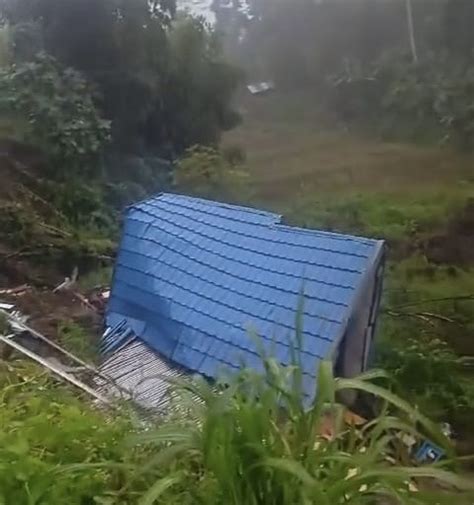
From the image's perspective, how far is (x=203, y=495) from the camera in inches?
36.2

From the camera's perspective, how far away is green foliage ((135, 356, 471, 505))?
0.87 metres

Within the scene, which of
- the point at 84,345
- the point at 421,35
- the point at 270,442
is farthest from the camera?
the point at 84,345

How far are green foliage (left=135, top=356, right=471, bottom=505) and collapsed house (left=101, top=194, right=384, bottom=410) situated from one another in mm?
75

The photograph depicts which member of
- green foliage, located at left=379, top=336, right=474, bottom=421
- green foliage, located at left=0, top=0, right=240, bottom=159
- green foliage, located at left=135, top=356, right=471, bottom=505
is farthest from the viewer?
green foliage, located at left=0, top=0, right=240, bottom=159

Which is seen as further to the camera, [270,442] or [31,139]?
[31,139]

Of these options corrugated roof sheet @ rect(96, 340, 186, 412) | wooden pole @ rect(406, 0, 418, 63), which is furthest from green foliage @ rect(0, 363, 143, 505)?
wooden pole @ rect(406, 0, 418, 63)

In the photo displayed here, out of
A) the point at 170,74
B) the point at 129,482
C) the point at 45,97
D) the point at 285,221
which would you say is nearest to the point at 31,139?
the point at 45,97

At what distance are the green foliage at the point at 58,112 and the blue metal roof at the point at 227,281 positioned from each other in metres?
0.12

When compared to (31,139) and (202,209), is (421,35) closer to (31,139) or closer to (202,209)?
(202,209)

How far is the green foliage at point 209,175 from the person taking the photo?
116 cm

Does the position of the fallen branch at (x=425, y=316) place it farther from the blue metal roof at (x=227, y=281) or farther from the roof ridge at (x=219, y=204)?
the roof ridge at (x=219, y=204)

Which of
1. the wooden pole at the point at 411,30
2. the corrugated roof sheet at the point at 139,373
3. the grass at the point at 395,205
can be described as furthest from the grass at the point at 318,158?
the corrugated roof sheet at the point at 139,373

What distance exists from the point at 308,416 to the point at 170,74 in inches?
21.0

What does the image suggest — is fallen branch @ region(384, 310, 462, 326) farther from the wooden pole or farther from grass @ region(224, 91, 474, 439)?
the wooden pole
